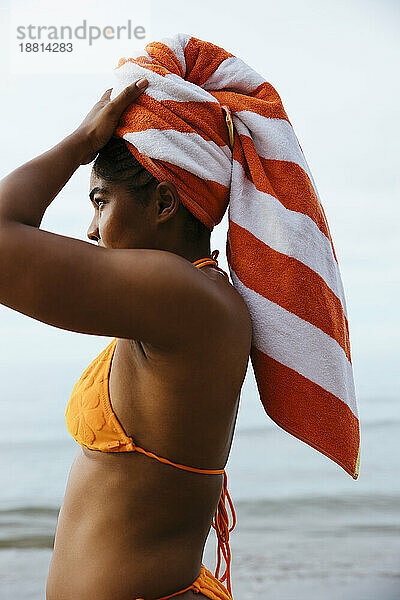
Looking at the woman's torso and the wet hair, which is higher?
the wet hair

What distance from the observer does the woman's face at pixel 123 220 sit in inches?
32.2

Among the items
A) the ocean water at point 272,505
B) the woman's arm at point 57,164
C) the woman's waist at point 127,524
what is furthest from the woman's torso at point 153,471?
the ocean water at point 272,505

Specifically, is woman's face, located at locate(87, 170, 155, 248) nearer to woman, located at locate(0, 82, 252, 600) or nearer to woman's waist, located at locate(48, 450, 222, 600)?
woman, located at locate(0, 82, 252, 600)

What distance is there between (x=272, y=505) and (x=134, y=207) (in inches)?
97.7

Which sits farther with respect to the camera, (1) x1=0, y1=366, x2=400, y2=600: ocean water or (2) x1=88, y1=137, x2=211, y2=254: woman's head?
(1) x1=0, y1=366, x2=400, y2=600: ocean water

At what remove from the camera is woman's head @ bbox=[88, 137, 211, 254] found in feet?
2.67

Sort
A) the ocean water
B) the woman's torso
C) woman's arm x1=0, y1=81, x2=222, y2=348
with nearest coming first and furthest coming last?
woman's arm x1=0, y1=81, x2=222, y2=348, the woman's torso, the ocean water

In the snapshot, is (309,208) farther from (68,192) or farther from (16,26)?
(68,192)

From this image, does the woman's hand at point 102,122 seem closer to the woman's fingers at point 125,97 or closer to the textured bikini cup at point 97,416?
the woman's fingers at point 125,97

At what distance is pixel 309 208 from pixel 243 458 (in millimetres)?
2538

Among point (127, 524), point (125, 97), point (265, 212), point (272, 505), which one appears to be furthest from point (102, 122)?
point (272, 505)

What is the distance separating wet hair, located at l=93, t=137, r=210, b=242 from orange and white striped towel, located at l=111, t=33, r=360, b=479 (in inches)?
0.6

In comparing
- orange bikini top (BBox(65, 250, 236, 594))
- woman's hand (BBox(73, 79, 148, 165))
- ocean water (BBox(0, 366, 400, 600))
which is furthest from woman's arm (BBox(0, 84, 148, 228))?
ocean water (BBox(0, 366, 400, 600))

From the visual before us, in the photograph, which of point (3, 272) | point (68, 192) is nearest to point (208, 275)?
point (3, 272)
